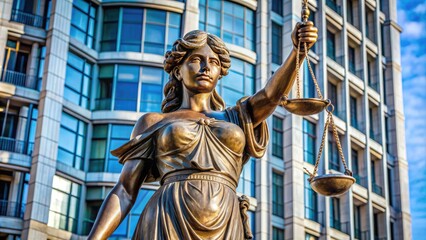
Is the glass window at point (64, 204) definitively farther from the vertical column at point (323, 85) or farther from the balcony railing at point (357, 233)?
the balcony railing at point (357, 233)

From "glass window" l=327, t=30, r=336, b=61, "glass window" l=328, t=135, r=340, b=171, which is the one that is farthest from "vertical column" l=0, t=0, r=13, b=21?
"glass window" l=327, t=30, r=336, b=61

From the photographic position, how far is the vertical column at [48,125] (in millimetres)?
36625

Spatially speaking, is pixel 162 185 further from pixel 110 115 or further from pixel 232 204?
pixel 110 115

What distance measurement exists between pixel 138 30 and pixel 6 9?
289 inches

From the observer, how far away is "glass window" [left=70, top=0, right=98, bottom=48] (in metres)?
42.2

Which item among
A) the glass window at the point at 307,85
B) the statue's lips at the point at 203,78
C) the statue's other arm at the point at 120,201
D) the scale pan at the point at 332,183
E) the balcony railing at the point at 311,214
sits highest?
the glass window at the point at 307,85

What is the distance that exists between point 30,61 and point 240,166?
35593 millimetres

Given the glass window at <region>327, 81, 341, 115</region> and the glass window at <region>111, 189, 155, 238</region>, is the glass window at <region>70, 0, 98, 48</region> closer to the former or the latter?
the glass window at <region>111, 189, 155, 238</region>

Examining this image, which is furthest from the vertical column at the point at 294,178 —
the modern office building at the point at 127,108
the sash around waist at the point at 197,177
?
the sash around waist at the point at 197,177

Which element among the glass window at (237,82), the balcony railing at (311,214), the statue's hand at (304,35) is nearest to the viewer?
the statue's hand at (304,35)

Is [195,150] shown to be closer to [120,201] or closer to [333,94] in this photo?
[120,201]

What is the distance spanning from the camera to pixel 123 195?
21.5 ft

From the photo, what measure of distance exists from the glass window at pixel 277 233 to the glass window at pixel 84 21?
1466 cm

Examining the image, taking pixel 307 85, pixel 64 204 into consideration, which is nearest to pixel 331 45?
pixel 307 85
